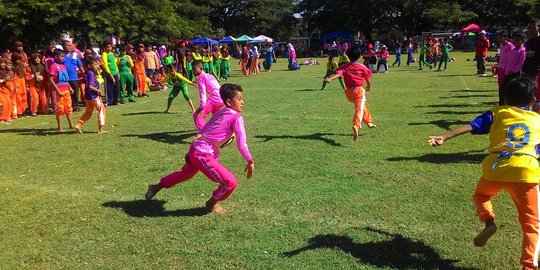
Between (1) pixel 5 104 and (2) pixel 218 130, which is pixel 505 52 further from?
(1) pixel 5 104

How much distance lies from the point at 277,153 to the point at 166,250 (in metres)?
3.80

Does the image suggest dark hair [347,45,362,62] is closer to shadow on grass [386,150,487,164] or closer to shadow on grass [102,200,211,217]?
shadow on grass [386,150,487,164]

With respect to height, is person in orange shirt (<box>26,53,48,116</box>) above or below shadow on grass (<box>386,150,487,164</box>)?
above

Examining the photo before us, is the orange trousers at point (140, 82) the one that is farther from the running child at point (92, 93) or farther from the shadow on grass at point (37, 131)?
the running child at point (92, 93)

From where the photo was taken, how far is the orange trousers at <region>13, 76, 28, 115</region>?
12945mm

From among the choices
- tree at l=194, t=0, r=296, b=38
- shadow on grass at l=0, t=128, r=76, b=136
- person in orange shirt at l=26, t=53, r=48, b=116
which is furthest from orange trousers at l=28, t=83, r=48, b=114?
tree at l=194, t=0, r=296, b=38

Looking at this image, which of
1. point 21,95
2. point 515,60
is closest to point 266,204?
point 515,60

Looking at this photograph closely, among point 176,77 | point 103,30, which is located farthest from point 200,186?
point 103,30

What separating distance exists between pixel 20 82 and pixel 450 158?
11689 millimetres

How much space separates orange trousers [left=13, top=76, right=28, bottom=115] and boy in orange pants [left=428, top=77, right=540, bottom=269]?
12659 mm

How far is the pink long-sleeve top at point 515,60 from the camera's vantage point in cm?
975

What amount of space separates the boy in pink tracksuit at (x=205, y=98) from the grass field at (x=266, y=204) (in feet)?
2.36

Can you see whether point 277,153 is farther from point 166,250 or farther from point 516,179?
point 516,179

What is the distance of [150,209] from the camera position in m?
5.45
